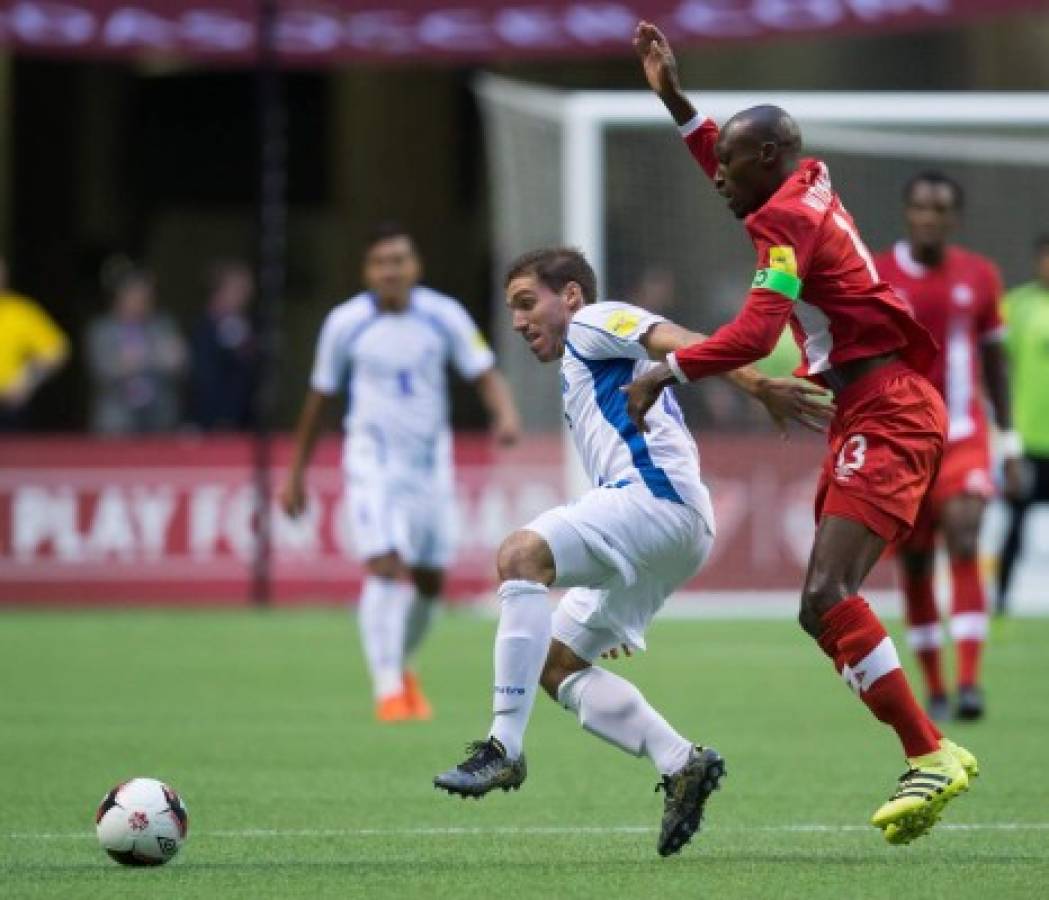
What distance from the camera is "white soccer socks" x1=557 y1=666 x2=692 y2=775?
318 inches

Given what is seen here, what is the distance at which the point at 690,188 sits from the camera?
66.2 feet

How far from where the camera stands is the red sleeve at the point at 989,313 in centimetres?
1257

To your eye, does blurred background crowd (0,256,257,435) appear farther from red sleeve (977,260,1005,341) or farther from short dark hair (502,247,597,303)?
short dark hair (502,247,597,303)

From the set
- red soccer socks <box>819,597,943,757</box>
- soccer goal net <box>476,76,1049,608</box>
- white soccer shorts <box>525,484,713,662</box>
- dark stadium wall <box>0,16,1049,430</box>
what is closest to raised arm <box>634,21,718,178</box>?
white soccer shorts <box>525,484,713,662</box>

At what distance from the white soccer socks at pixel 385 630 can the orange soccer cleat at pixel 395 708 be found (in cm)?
2

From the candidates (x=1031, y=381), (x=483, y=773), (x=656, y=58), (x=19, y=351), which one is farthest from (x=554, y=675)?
(x=19, y=351)

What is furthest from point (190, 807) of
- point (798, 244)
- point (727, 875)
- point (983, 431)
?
point (983, 431)

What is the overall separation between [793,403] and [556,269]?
35.9 inches

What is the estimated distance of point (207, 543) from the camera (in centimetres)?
2014

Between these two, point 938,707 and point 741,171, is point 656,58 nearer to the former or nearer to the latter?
point 741,171

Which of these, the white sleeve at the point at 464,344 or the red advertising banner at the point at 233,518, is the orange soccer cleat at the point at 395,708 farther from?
the red advertising banner at the point at 233,518

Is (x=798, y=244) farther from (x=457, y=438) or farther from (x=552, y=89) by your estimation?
(x=552, y=89)

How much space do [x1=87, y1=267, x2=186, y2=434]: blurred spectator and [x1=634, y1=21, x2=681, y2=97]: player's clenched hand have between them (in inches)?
516

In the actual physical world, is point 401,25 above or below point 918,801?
above
